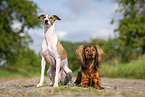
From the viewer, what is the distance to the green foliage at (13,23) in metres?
21.8

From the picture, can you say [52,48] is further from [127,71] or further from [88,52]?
[127,71]

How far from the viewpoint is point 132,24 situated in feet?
69.7

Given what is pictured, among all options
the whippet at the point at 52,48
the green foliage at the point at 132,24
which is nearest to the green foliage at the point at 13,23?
the green foliage at the point at 132,24

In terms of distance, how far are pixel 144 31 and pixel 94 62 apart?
16725 millimetres

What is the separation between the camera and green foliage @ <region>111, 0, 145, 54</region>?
2069 cm

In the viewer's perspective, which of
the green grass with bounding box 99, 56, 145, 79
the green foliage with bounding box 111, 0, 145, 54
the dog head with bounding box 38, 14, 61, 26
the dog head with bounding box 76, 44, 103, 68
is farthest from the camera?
the green foliage with bounding box 111, 0, 145, 54

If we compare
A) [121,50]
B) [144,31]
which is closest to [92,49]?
[144,31]

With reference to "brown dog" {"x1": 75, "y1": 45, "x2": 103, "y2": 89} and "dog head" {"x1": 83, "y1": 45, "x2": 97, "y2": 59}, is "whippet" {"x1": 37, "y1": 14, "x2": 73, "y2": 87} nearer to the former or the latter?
"brown dog" {"x1": 75, "y1": 45, "x2": 103, "y2": 89}

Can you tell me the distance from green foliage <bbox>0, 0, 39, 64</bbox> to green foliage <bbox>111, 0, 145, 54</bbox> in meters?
10.3

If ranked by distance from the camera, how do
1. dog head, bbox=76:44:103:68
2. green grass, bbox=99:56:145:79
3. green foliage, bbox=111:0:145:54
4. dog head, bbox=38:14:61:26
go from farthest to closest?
green foliage, bbox=111:0:145:54
green grass, bbox=99:56:145:79
dog head, bbox=76:44:103:68
dog head, bbox=38:14:61:26

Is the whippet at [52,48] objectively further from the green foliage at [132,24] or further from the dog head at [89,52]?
the green foliage at [132,24]

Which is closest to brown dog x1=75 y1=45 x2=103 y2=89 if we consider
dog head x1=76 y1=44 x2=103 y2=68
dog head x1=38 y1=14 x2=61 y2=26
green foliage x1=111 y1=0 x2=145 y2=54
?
dog head x1=76 y1=44 x2=103 y2=68

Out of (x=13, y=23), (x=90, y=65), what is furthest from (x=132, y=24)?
(x=90, y=65)

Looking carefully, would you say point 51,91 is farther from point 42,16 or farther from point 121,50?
point 121,50
